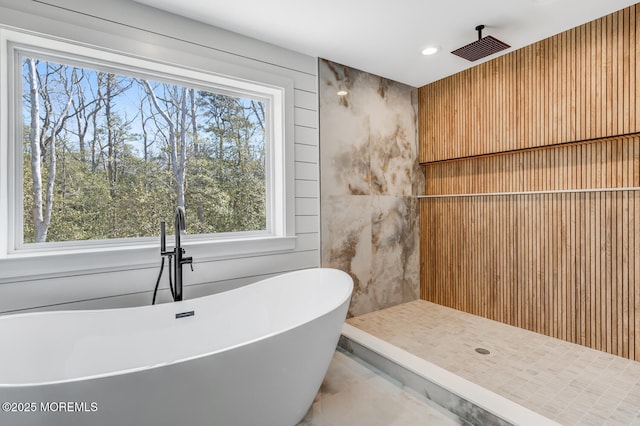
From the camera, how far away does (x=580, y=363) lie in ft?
7.06

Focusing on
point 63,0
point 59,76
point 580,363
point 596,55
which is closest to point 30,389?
point 59,76

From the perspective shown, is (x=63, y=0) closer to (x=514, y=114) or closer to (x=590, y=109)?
(x=514, y=114)

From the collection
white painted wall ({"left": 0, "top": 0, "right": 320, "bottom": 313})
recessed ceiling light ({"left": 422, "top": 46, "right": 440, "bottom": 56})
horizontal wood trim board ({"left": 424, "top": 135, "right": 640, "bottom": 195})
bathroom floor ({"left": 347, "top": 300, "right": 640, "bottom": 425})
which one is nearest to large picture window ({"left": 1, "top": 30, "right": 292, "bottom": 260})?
white painted wall ({"left": 0, "top": 0, "right": 320, "bottom": 313})

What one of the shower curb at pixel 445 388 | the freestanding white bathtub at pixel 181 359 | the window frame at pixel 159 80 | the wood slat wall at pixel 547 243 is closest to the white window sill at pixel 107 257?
the window frame at pixel 159 80

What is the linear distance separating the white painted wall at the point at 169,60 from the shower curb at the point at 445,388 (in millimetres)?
859

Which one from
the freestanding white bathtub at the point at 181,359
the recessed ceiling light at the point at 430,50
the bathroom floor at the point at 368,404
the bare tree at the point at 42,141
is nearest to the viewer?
the freestanding white bathtub at the point at 181,359

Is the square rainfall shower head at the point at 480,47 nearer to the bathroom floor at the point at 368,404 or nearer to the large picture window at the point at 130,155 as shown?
the large picture window at the point at 130,155

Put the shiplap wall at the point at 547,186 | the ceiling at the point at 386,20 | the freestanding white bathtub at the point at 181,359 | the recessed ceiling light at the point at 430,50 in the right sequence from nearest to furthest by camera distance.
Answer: the freestanding white bathtub at the point at 181,359 → the ceiling at the point at 386,20 → the shiplap wall at the point at 547,186 → the recessed ceiling light at the point at 430,50

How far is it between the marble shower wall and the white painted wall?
178 millimetres

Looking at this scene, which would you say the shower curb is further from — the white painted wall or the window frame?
the window frame

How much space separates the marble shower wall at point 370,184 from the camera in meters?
2.90

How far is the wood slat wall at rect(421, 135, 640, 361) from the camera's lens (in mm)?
2238

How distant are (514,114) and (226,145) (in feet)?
7.81

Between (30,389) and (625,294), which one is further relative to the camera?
(625,294)
